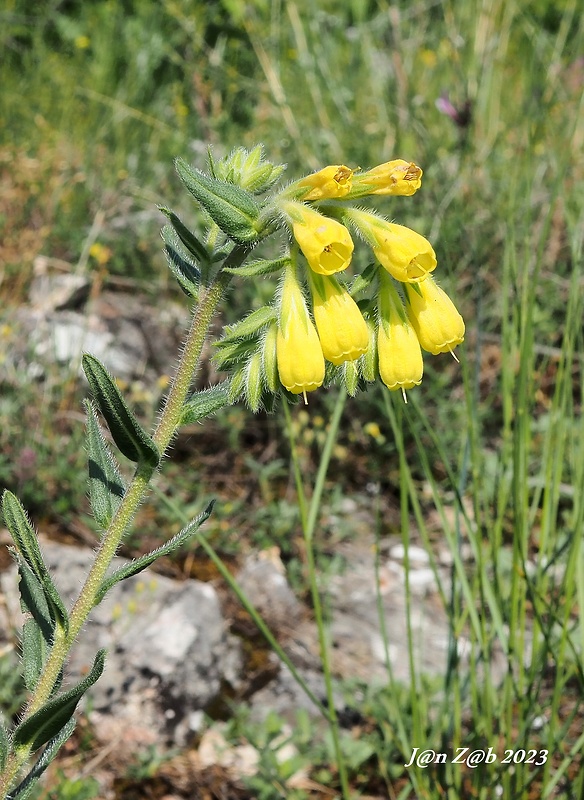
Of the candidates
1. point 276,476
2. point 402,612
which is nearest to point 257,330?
point 402,612

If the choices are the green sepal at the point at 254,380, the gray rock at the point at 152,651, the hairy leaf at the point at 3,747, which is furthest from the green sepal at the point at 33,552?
the gray rock at the point at 152,651

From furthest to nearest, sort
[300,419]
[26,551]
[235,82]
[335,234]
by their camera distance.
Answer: [235,82], [300,419], [26,551], [335,234]

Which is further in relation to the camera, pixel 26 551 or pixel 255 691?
pixel 255 691

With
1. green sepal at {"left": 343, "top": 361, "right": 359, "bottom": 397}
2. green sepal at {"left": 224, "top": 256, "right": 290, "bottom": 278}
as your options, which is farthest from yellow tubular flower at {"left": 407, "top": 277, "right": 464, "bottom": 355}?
green sepal at {"left": 224, "top": 256, "right": 290, "bottom": 278}

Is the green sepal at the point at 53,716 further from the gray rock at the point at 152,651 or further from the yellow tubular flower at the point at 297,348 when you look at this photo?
the gray rock at the point at 152,651

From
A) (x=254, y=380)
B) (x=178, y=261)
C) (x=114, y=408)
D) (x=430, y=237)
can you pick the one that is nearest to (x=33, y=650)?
(x=114, y=408)

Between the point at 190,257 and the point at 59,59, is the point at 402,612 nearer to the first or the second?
the point at 190,257

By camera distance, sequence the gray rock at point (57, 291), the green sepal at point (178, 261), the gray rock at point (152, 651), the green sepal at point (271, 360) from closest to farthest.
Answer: the green sepal at point (271, 360)
the green sepal at point (178, 261)
the gray rock at point (152, 651)
the gray rock at point (57, 291)
